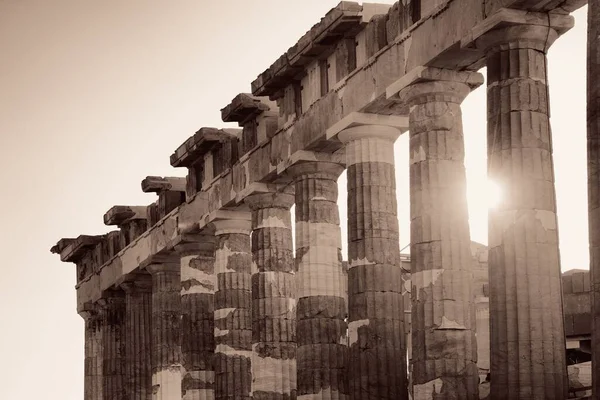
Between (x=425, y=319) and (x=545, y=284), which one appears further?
(x=425, y=319)

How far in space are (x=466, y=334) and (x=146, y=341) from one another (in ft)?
91.1

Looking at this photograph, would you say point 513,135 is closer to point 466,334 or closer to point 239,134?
point 466,334

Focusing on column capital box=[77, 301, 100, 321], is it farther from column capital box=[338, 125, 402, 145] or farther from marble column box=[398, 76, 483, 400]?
marble column box=[398, 76, 483, 400]

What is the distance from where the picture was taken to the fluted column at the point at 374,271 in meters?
44.3

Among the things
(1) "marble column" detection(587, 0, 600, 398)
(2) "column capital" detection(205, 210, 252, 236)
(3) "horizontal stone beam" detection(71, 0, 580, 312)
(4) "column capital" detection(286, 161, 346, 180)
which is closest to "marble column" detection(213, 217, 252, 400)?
(2) "column capital" detection(205, 210, 252, 236)

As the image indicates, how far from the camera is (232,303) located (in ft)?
186

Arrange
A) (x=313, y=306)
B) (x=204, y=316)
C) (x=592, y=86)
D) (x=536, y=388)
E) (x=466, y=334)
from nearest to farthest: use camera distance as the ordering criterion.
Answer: (x=592, y=86) → (x=536, y=388) → (x=466, y=334) → (x=313, y=306) → (x=204, y=316)

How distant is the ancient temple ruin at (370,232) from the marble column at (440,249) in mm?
46

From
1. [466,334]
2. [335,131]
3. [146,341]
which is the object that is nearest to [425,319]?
[466,334]

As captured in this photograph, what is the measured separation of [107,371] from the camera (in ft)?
229

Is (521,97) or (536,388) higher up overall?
(521,97)

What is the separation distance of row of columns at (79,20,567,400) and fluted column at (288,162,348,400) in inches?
1.7

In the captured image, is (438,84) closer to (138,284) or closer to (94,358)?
(138,284)

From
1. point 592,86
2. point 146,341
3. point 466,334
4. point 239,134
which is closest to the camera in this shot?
point 592,86
